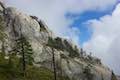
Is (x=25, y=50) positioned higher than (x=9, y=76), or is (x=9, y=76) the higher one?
(x=25, y=50)

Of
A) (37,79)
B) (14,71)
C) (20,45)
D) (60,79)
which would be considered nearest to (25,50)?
(20,45)

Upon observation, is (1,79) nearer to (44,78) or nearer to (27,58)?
(27,58)

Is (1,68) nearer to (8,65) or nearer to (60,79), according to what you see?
(8,65)

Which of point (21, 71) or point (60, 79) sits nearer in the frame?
point (21, 71)

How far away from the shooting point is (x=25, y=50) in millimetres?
144250

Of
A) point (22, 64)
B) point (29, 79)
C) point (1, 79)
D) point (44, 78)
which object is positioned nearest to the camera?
point (1, 79)

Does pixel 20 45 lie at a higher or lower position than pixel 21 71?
higher

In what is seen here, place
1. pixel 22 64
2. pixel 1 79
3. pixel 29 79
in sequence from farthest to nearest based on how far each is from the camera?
1. pixel 22 64
2. pixel 29 79
3. pixel 1 79

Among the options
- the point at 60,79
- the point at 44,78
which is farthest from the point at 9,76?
the point at 60,79

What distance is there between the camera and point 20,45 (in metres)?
145

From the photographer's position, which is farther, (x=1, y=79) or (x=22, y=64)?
(x=22, y=64)

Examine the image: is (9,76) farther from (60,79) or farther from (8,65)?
(60,79)

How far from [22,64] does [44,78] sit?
62.9ft

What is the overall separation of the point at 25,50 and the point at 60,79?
43734 millimetres
